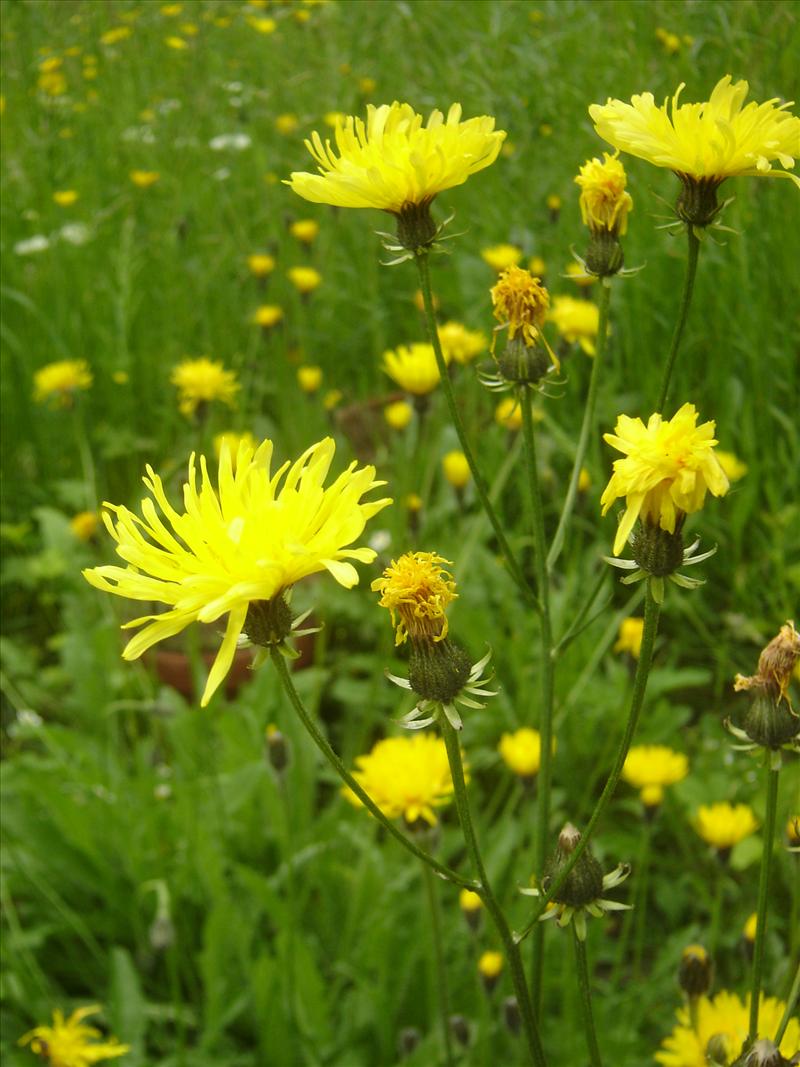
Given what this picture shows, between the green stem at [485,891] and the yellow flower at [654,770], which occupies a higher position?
the green stem at [485,891]

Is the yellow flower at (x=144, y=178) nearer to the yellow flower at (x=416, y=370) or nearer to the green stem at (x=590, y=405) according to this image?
the yellow flower at (x=416, y=370)

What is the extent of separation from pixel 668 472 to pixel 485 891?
1.09ft

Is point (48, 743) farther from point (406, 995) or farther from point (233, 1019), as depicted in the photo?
point (406, 995)

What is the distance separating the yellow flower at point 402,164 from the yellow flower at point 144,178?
2.82 meters

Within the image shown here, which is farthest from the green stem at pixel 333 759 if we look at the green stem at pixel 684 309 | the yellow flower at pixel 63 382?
the yellow flower at pixel 63 382

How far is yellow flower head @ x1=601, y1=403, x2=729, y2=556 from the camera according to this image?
29.5 inches

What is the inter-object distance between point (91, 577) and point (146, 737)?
1.78 m

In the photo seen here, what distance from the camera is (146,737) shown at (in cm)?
252

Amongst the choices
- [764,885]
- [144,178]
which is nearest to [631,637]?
[764,885]

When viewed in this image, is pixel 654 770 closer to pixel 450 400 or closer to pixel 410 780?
pixel 410 780

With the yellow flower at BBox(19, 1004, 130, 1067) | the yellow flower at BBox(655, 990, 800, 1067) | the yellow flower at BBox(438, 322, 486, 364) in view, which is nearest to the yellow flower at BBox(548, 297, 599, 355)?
the yellow flower at BBox(438, 322, 486, 364)

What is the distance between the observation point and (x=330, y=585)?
255cm

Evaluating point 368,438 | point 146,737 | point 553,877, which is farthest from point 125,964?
point 368,438

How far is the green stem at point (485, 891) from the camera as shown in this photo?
0.80 meters
